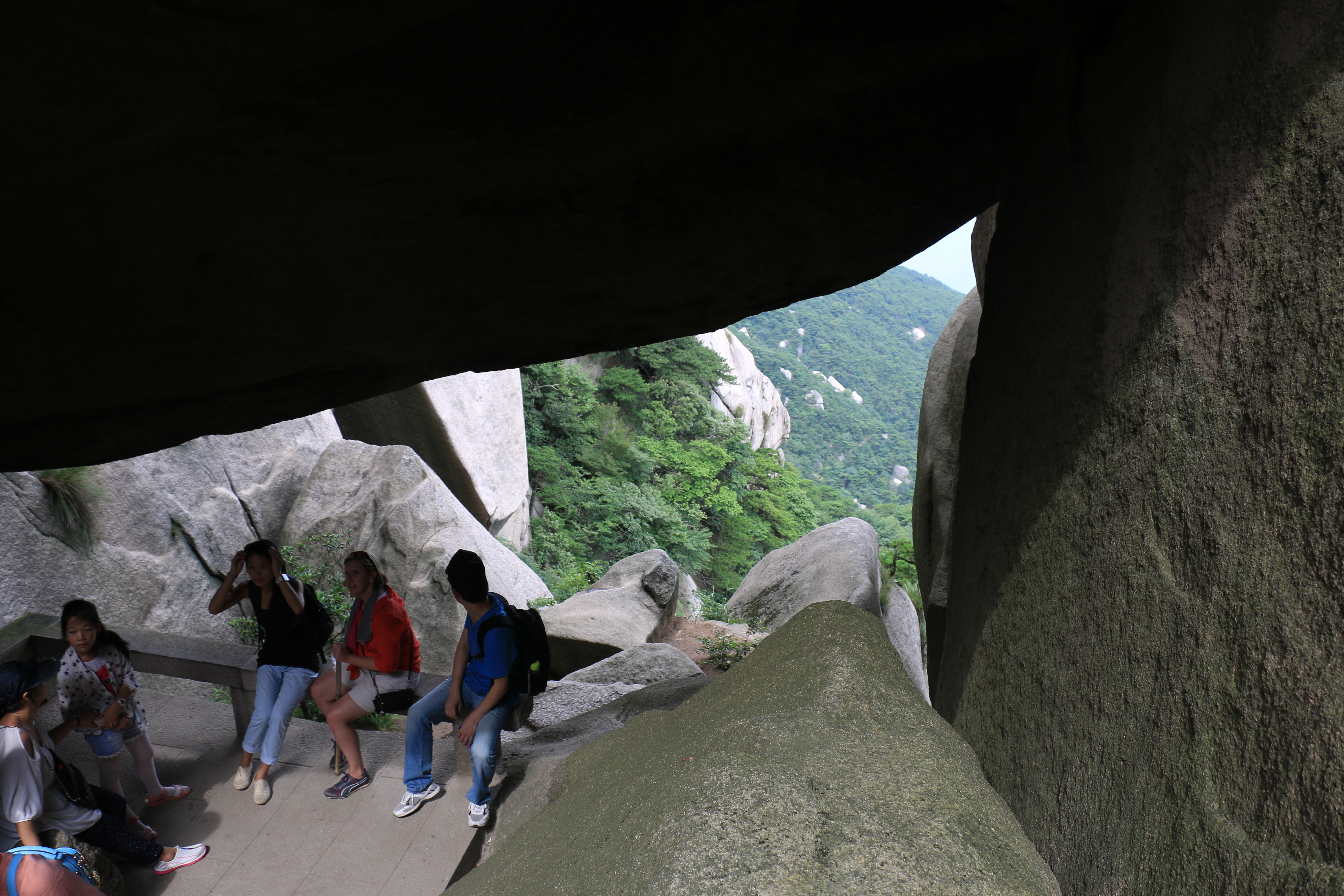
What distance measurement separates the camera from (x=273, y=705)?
4.59 m

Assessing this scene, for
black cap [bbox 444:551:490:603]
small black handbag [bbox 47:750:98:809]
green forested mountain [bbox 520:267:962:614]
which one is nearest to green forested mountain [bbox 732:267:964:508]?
green forested mountain [bbox 520:267:962:614]

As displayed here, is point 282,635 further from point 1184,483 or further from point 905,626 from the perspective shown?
point 905,626

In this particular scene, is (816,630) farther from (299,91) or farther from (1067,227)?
(299,91)

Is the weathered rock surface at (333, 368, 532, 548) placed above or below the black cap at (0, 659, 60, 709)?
below

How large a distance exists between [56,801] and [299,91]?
3.10 metres

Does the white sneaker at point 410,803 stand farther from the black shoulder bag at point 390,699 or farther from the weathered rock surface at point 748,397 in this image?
the weathered rock surface at point 748,397

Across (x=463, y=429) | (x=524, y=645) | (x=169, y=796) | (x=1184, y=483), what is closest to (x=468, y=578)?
(x=524, y=645)

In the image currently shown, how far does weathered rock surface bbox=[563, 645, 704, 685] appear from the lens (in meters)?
8.24

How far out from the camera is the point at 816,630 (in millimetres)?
2914

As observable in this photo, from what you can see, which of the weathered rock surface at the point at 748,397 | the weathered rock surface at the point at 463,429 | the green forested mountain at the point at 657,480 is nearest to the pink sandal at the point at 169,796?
the weathered rock surface at the point at 463,429

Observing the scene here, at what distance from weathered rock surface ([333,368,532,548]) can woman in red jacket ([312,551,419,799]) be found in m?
8.77

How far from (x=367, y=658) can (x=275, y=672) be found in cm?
63

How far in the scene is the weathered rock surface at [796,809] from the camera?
5.36 feet

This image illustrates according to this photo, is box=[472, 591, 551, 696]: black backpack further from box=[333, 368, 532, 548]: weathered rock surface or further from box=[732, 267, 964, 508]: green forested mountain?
box=[732, 267, 964, 508]: green forested mountain
